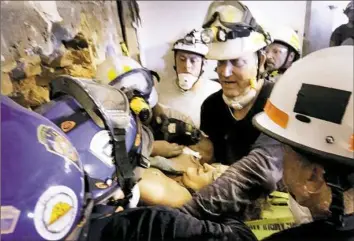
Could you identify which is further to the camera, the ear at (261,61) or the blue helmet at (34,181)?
the ear at (261,61)

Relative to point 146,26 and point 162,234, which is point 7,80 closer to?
point 146,26

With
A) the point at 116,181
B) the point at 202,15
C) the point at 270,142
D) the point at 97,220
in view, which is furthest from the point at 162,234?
the point at 202,15

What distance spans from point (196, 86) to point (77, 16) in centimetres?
68

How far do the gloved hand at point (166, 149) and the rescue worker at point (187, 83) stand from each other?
0.95 ft

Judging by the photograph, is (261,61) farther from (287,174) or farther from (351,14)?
(287,174)

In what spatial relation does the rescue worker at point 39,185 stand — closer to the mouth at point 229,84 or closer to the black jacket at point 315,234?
the black jacket at point 315,234

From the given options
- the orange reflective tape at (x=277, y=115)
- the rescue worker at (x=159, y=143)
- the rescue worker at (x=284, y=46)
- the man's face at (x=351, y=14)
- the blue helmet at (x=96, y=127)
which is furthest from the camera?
the rescue worker at (x=284, y=46)

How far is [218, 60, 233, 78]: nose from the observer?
1.80 meters

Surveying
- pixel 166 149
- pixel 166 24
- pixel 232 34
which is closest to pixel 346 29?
pixel 232 34

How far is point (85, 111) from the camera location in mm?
1176

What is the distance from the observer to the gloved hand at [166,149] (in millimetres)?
1914

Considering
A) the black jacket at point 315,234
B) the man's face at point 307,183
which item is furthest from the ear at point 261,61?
the black jacket at point 315,234

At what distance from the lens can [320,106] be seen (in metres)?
0.96

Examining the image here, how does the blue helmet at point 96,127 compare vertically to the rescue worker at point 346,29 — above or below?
above
